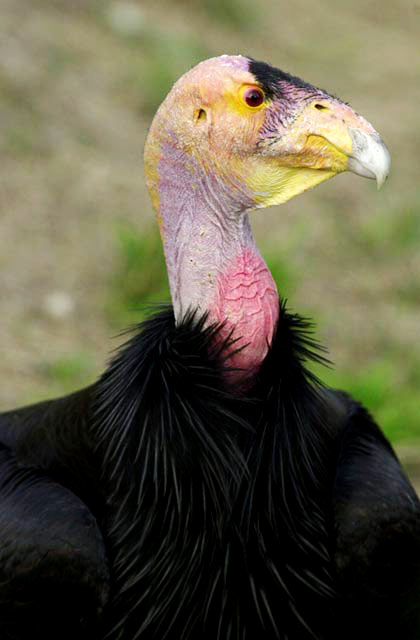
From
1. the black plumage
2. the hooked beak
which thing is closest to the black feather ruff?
the black plumage

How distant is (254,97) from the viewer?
2.73 metres

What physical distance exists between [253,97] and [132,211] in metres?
4.43

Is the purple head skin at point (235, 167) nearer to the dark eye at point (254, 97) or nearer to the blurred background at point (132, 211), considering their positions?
the dark eye at point (254, 97)

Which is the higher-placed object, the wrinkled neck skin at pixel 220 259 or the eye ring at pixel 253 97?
the eye ring at pixel 253 97

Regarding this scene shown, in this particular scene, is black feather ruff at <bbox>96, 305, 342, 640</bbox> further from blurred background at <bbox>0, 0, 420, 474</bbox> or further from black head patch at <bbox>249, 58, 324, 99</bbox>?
blurred background at <bbox>0, 0, 420, 474</bbox>

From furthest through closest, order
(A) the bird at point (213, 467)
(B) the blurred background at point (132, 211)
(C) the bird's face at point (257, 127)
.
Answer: (B) the blurred background at point (132, 211) → (A) the bird at point (213, 467) → (C) the bird's face at point (257, 127)

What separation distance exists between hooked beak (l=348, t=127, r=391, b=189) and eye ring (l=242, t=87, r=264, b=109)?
255 mm

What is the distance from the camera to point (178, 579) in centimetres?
291

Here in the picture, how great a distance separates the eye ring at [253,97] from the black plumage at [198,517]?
1.84 ft

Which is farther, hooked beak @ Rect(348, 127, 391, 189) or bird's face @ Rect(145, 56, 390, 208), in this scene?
bird's face @ Rect(145, 56, 390, 208)

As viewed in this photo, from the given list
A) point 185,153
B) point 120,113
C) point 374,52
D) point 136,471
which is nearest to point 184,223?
point 185,153

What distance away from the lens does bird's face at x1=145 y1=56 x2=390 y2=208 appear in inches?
105

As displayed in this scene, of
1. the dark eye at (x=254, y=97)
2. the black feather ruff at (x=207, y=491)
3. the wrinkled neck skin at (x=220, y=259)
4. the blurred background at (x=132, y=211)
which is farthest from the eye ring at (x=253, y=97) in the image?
the blurred background at (x=132, y=211)

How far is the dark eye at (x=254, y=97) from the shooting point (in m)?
2.73
